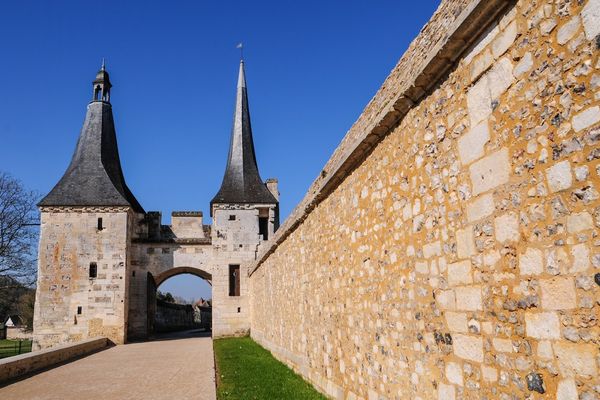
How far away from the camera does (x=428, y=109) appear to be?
3705 millimetres

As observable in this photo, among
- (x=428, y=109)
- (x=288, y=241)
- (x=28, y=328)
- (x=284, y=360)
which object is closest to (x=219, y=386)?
(x=284, y=360)

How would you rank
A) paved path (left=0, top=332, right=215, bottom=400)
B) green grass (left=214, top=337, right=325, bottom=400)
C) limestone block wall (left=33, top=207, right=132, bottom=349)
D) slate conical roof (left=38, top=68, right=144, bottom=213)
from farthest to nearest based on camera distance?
slate conical roof (left=38, top=68, right=144, bottom=213) → limestone block wall (left=33, top=207, right=132, bottom=349) → paved path (left=0, top=332, right=215, bottom=400) → green grass (left=214, top=337, right=325, bottom=400)

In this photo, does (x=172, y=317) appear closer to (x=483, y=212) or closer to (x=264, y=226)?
(x=264, y=226)

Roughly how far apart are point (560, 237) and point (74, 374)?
11.3 m

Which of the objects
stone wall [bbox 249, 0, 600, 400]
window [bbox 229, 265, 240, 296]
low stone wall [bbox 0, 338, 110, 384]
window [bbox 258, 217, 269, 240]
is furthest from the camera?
window [bbox 258, 217, 269, 240]

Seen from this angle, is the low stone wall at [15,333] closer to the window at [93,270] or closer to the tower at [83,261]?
the tower at [83,261]

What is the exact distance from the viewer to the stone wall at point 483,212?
2.18 metres

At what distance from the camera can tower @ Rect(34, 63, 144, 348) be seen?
20.8 metres

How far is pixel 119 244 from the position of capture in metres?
21.8

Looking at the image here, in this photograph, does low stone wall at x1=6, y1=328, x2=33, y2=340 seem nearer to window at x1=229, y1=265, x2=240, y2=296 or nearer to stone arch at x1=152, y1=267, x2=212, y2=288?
stone arch at x1=152, y1=267, x2=212, y2=288

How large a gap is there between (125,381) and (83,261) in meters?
12.9

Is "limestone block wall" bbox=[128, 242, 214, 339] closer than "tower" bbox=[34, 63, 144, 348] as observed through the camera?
No

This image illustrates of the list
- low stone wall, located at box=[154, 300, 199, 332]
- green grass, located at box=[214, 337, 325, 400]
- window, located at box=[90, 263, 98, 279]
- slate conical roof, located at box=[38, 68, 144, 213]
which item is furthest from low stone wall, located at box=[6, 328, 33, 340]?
green grass, located at box=[214, 337, 325, 400]

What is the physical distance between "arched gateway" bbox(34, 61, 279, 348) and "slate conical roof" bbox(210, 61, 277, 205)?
0.06 metres
